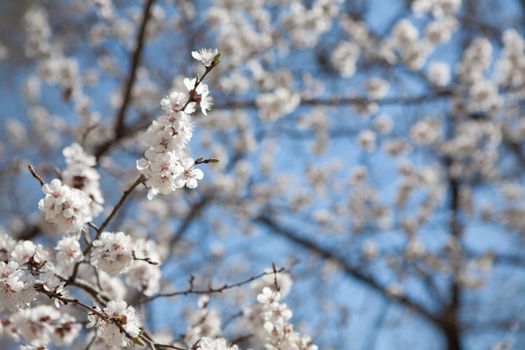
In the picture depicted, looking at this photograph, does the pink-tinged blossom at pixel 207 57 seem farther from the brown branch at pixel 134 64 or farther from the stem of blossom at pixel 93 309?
the brown branch at pixel 134 64

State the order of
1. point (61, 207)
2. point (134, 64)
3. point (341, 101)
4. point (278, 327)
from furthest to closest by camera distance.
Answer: point (341, 101)
point (134, 64)
point (278, 327)
point (61, 207)

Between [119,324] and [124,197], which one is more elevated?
[124,197]

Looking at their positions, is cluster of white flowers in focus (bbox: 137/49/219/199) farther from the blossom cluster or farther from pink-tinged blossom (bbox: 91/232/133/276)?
the blossom cluster

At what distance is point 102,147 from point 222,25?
1.78 metres

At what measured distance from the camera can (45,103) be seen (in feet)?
30.9

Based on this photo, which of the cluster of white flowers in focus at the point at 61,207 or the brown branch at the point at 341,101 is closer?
the cluster of white flowers in focus at the point at 61,207

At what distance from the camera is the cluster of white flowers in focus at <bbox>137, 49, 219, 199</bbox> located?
76.8 inches

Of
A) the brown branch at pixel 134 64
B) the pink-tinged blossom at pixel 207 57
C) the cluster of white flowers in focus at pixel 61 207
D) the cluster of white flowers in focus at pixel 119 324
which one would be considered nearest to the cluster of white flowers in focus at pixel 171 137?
the pink-tinged blossom at pixel 207 57

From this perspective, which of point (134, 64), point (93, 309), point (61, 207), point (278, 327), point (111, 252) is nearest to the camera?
point (93, 309)

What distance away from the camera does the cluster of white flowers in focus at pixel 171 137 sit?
1.95m

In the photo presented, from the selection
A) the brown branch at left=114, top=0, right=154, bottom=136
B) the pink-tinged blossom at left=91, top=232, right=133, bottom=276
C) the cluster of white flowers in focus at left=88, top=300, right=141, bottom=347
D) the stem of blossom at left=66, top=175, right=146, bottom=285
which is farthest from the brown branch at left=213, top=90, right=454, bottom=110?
the cluster of white flowers in focus at left=88, top=300, right=141, bottom=347

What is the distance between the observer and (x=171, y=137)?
1953mm

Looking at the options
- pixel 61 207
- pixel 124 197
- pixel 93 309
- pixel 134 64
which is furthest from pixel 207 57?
pixel 134 64

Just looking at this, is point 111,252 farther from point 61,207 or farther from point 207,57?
point 207,57
